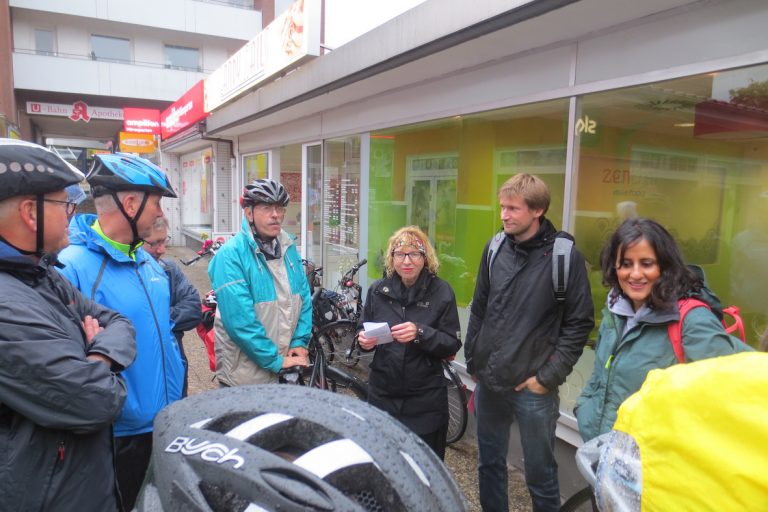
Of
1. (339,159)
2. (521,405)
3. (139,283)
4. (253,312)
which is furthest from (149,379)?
(339,159)

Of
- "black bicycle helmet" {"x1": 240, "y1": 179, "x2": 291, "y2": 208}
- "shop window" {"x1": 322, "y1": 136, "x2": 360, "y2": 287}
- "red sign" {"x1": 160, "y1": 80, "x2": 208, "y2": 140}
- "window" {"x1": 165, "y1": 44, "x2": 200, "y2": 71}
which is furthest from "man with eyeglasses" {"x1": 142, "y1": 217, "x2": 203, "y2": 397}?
"window" {"x1": 165, "y1": 44, "x2": 200, "y2": 71}

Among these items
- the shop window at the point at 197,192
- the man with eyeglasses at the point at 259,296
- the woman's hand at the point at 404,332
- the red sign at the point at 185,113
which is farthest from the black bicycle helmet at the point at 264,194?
the shop window at the point at 197,192

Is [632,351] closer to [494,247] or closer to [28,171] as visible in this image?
[494,247]

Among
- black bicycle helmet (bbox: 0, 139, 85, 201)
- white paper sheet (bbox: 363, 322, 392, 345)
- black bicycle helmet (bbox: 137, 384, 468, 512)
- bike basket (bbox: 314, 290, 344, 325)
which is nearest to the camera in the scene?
black bicycle helmet (bbox: 137, 384, 468, 512)

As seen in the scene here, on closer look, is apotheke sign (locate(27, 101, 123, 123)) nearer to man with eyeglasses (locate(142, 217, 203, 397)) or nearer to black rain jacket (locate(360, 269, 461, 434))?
man with eyeglasses (locate(142, 217, 203, 397))

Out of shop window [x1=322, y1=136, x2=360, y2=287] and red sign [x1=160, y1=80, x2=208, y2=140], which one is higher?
red sign [x1=160, y1=80, x2=208, y2=140]

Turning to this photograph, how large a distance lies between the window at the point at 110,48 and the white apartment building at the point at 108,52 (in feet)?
0.15

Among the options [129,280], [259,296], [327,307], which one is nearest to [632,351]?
[259,296]

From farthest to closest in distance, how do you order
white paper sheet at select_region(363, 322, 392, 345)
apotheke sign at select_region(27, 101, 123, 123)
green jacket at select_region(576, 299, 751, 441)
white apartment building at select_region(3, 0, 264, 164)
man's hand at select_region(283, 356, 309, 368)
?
apotheke sign at select_region(27, 101, 123, 123) < white apartment building at select_region(3, 0, 264, 164) < man's hand at select_region(283, 356, 309, 368) < white paper sheet at select_region(363, 322, 392, 345) < green jacket at select_region(576, 299, 751, 441)

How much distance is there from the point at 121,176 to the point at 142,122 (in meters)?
17.8

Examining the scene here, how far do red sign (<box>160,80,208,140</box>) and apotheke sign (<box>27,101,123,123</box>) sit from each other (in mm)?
9426

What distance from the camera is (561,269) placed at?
2467mm

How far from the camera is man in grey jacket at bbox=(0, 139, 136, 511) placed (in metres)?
1.29

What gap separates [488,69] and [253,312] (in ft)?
9.82
